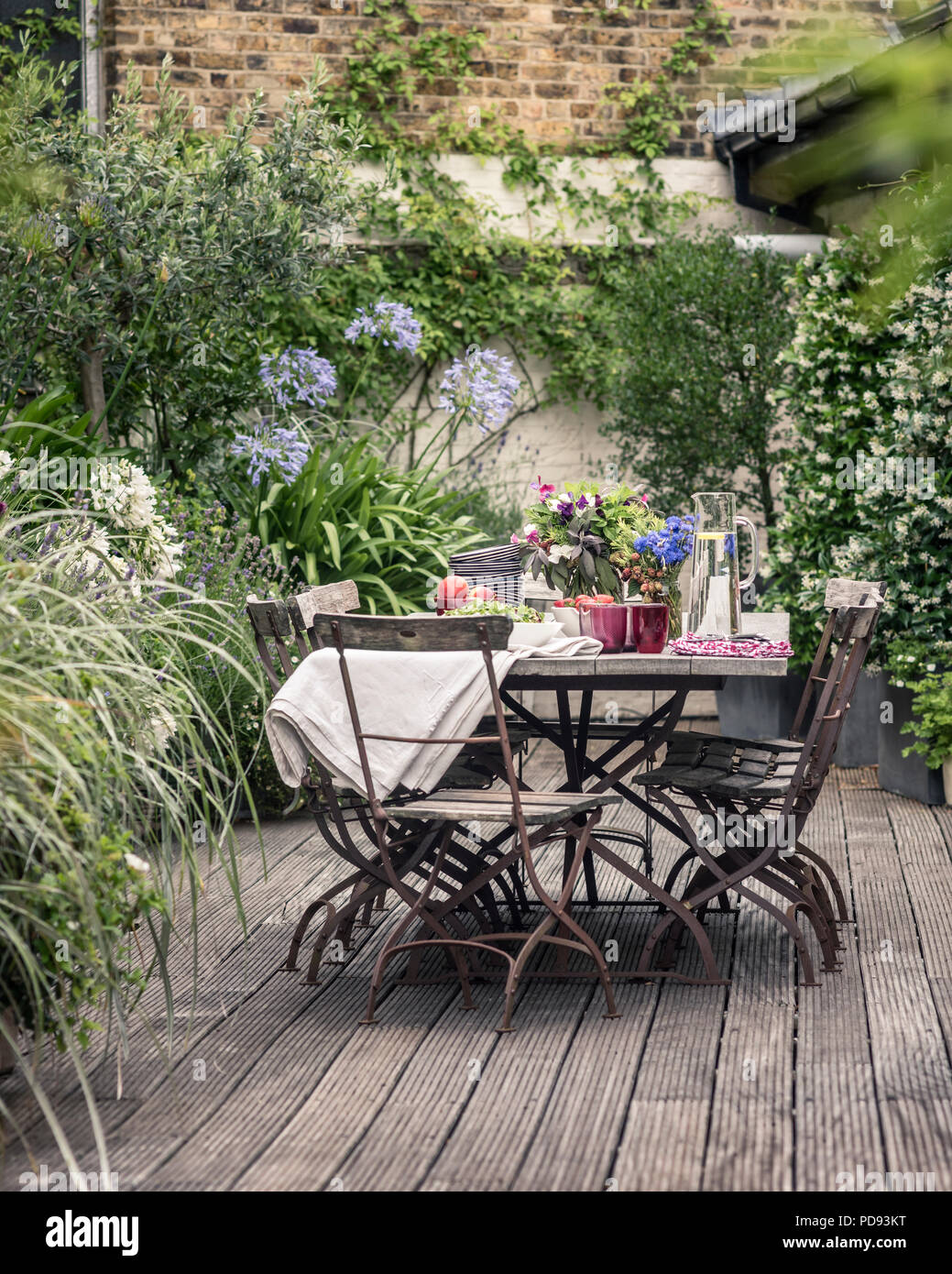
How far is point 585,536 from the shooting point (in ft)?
12.8

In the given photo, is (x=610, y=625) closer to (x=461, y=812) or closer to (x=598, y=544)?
(x=598, y=544)

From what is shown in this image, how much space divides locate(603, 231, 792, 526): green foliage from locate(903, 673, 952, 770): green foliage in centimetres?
209

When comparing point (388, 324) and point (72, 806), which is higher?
point (388, 324)

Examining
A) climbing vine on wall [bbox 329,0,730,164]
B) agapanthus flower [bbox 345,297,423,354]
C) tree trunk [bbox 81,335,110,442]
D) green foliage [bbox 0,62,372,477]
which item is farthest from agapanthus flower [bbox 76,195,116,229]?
climbing vine on wall [bbox 329,0,730,164]

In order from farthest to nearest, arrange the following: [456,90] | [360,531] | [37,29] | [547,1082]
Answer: [456,90]
[37,29]
[360,531]
[547,1082]

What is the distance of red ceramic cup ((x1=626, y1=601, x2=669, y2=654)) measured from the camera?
142 inches

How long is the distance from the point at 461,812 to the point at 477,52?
6.19m

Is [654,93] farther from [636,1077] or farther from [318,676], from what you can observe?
[636,1077]

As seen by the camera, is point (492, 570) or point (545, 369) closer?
point (492, 570)

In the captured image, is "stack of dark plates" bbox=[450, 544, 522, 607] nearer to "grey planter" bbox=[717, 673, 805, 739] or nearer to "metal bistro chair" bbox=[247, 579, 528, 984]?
"metal bistro chair" bbox=[247, 579, 528, 984]

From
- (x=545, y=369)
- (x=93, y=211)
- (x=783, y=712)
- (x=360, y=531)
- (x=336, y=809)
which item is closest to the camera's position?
(x=336, y=809)

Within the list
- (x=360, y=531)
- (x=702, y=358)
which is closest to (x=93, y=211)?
(x=360, y=531)

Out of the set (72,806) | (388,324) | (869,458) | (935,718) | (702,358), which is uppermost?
(388,324)
